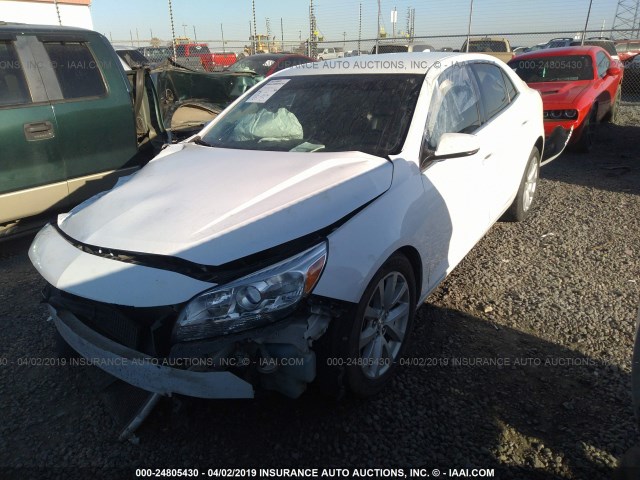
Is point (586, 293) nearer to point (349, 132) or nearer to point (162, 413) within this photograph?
point (349, 132)

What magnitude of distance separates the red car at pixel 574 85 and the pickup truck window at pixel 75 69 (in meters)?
5.80

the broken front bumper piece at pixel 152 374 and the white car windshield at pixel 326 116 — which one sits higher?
the white car windshield at pixel 326 116

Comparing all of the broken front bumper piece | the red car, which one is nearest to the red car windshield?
the red car

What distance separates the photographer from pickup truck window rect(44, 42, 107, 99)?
4.42 m

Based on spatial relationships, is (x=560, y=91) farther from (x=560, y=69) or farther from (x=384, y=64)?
(x=384, y=64)

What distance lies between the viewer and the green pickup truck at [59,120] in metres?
4.08

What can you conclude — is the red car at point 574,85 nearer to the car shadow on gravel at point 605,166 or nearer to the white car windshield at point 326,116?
the car shadow on gravel at point 605,166

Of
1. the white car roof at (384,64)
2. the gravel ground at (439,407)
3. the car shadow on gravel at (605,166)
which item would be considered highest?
the white car roof at (384,64)

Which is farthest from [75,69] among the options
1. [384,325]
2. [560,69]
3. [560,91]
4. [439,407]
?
[560,69]

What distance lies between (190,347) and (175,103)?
16.7 ft

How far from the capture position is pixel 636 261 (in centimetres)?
394

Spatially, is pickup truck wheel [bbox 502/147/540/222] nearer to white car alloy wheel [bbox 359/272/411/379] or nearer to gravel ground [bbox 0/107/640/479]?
gravel ground [bbox 0/107/640/479]

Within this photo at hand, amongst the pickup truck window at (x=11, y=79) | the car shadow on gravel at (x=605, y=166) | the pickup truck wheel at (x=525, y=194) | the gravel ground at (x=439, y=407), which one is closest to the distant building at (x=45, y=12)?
the pickup truck window at (x=11, y=79)

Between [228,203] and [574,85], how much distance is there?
7331mm
